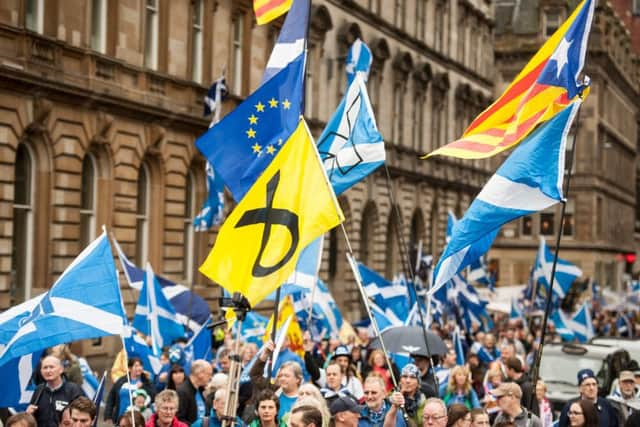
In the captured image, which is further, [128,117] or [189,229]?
[189,229]

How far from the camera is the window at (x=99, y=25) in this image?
88.5 feet

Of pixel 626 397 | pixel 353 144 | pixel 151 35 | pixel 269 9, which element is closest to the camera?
pixel 626 397

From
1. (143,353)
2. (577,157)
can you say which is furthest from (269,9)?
(577,157)

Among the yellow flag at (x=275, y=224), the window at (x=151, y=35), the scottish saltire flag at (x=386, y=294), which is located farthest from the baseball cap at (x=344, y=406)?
the window at (x=151, y=35)

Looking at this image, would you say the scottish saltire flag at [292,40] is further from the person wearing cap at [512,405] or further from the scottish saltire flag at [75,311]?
the person wearing cap at [512,405]

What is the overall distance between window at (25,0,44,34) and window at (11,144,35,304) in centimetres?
218

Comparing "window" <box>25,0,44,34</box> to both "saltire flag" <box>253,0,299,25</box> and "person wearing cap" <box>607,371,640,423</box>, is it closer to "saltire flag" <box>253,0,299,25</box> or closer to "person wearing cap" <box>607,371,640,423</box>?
"saltire flag" <box>253,0,299,25</box>

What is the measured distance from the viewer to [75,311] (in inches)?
420

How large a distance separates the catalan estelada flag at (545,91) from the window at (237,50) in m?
21.9

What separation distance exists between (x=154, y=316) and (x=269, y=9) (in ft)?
14.1

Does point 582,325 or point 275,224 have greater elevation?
point 275,224

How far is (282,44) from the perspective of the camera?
519 inches

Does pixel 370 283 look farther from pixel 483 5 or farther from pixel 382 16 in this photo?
pixel 483 5

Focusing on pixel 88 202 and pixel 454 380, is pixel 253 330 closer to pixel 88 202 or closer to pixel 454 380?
pixel 454 380
